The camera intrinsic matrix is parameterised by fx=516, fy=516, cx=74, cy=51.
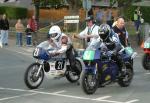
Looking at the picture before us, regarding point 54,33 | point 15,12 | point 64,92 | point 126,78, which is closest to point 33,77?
point 64,92

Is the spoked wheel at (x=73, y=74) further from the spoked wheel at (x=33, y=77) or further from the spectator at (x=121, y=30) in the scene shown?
the spectator at (x=121, y=30)

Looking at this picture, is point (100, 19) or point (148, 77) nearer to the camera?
point (148, 77)

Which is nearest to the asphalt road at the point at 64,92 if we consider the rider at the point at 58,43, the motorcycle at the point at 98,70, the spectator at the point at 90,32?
the motorcycle at the point at 98,70

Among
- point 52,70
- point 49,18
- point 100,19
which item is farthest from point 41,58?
point 49,18

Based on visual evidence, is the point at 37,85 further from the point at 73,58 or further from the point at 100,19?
the point at 100,19

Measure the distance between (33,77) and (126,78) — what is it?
237cm

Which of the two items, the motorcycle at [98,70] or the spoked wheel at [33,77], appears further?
the spoked wheel at [33,77]

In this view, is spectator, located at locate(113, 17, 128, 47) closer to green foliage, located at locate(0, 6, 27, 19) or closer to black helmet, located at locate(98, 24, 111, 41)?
black helmet, located at locate(98, 24, 111, 41)

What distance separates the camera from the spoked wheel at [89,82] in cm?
1140

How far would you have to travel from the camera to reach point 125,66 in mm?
12875

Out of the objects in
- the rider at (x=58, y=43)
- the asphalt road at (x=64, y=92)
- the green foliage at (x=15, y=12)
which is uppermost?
the green foliage at (x=15, y=12)

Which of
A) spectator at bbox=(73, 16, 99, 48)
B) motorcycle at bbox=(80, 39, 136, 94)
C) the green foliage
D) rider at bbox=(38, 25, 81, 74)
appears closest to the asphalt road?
motorcycle at bbox=(80, 39, 136, 94)

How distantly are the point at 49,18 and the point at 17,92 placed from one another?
33.5 metres

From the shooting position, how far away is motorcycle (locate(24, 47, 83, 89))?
484 inches
